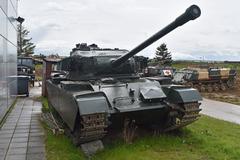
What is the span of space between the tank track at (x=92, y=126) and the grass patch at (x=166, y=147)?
37 cm

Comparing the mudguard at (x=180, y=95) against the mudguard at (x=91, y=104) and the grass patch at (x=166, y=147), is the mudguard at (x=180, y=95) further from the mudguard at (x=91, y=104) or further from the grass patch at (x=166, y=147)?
the mudguard at (x=91, y=104)

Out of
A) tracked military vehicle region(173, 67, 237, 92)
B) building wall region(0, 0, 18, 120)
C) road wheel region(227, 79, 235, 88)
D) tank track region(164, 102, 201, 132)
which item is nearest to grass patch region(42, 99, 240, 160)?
tank track region(164, 102, 201, 132)

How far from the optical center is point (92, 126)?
764 centimetres

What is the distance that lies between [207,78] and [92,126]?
2357cm

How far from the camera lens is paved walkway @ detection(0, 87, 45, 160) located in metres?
8.12

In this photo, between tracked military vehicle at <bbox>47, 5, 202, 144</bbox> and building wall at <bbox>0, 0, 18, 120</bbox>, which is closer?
tracked military vehicle at <bbox>47, 5, 202, 144</bbox>

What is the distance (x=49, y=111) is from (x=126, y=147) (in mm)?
6989

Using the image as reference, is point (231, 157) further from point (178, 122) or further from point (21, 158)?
point (21, 158)

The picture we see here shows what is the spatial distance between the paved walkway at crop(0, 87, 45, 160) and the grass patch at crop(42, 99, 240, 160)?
0.27 m

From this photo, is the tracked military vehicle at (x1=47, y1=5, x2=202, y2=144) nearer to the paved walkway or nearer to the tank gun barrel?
the tank gun barrel

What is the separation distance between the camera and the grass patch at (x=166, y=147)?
774 centimetres

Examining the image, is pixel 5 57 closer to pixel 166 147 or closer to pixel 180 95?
pixel 180 95

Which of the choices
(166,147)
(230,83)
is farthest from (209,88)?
(166,147)

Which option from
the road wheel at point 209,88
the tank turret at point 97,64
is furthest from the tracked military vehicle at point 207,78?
the tank turret at point 97,64
